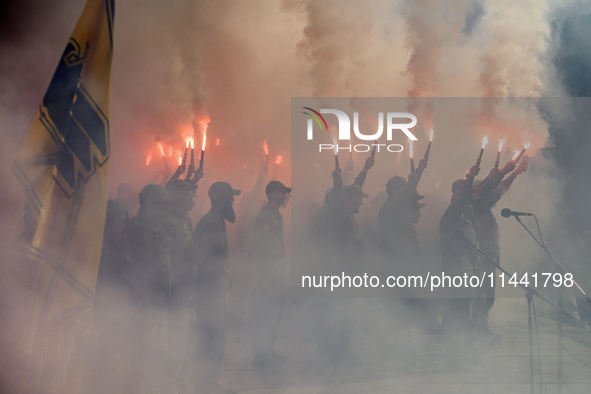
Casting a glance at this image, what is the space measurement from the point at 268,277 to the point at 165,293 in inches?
37.0

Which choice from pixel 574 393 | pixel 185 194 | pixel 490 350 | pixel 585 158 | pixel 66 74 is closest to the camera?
pixel 66 74

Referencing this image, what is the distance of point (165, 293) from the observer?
12.1ft

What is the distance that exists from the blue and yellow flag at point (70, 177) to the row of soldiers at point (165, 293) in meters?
1.52

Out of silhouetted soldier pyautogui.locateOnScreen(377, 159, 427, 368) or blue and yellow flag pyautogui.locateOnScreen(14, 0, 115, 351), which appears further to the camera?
silhouetted soldier pyautogui.locateOnScreen(377, 159, 427, 368)

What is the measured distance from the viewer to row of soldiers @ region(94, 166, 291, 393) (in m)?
3.63

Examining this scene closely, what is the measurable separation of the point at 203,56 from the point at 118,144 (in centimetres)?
115

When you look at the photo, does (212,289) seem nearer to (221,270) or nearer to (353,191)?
(221,270)

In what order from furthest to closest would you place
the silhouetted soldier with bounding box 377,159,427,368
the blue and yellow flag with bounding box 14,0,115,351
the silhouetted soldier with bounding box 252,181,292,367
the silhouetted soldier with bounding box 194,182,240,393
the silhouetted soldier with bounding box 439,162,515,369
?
the silhouetted soldier with bounding box 377,159,427,368
the silhouetted soldier with bounding box 439,162,515,369
the silhouetted soldier with bounding box 252,181,292,367
the silhouetted soldier with bounding box 194,182,240,393
the blue and yellow flag with bounding box 14,0,115,351

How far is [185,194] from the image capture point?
4.12 meters

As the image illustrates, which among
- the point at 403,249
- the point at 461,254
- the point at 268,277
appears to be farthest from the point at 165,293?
the point at 461,254

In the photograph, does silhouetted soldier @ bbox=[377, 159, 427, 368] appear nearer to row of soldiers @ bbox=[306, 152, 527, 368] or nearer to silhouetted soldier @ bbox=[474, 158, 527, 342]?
row of soldiers @ bbox=[306, 152, 527, 368]

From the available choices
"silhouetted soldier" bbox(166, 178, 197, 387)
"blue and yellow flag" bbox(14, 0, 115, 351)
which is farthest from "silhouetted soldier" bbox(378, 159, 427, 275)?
"blue and yellow flag" bbox(14, 0, 115, 351)

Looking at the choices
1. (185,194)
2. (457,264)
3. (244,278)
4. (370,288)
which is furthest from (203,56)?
(457,264)

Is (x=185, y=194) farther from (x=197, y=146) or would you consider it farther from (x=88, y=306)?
(x=88, y=306)
